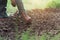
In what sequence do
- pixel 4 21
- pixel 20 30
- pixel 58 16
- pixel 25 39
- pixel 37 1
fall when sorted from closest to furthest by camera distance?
pixel 25 39
pixel 20 30
pixel 4 21
pixel 58 16
pixel 37 1

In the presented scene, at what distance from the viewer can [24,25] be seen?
4023 millimetres

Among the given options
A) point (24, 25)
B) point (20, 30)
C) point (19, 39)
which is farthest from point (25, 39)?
→ point (24, 25)

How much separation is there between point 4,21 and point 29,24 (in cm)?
55

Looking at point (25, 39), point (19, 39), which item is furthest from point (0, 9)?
point (25, 39)

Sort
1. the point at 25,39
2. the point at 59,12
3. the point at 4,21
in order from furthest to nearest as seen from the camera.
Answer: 1. the point at 59,12
2. the point at 4,21
3. the point at 25,39

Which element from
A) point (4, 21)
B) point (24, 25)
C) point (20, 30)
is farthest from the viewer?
point (4, 21)

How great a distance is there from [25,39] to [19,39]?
17.4 inches

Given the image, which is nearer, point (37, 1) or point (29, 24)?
point (29, 24)

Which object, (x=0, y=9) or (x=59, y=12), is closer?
(x=0, y=9)

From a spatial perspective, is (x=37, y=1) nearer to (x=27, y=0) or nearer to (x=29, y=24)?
(x=27, y=0)

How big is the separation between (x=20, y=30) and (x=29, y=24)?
27 centimetres

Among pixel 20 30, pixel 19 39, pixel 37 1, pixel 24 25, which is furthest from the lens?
pixel 37 1

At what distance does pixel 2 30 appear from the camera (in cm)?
376

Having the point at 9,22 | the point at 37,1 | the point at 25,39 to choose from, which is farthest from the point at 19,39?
the point at 37,1
